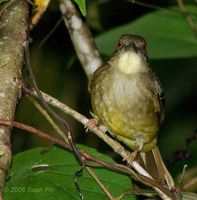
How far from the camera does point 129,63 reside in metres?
4.50

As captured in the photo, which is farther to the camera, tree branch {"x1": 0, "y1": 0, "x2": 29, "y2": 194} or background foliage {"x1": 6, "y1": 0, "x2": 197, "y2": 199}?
background foliage {"x1": 6, "y1": 0, "x2": 197, "y2": 199}

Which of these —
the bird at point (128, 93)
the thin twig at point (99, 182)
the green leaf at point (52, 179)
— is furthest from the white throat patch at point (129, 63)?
the thin twig at point (99, 182)

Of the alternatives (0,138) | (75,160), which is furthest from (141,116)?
(0,138)

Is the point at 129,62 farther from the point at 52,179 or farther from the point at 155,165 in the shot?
the point at 52,179

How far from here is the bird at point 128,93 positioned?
Answer: 4.45 m

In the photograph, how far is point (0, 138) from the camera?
2.96 m

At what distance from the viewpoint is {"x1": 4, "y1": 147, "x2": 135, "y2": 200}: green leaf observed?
3227 millimetres

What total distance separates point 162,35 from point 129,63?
83cm

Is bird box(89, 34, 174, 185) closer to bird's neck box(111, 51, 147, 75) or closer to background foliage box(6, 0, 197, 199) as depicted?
bird's neck box(111, 51, 147, 75)

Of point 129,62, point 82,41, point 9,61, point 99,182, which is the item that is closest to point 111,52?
point 82,41

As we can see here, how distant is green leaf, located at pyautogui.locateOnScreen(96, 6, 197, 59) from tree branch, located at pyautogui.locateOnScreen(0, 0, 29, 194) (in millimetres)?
1188

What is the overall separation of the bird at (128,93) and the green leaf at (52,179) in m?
0.93

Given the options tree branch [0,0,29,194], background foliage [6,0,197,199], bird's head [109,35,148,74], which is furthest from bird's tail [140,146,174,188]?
tree branch [0,0,29,194]

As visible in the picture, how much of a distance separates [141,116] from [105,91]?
301mm
